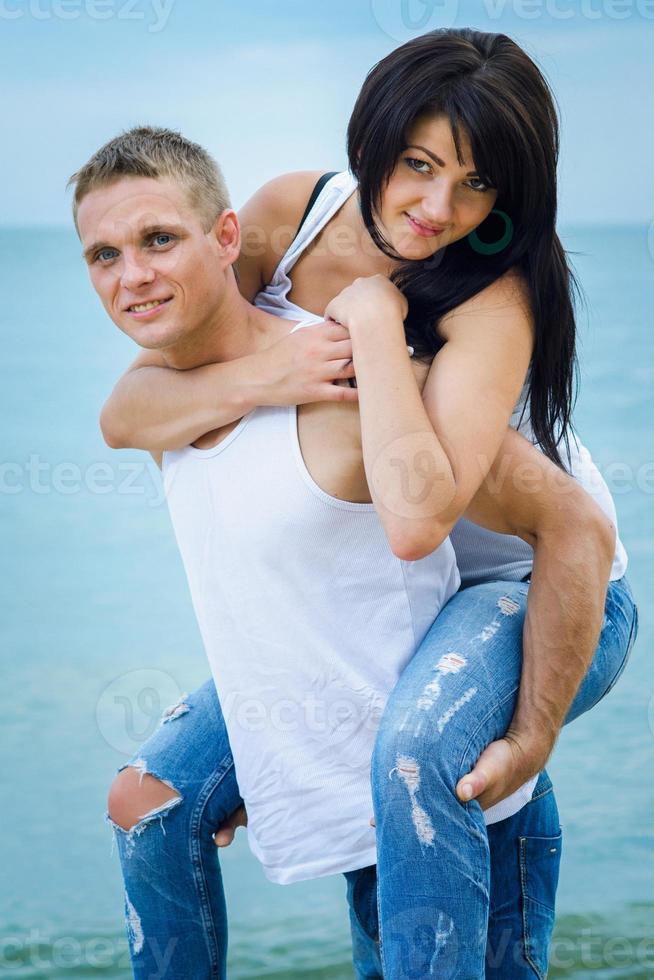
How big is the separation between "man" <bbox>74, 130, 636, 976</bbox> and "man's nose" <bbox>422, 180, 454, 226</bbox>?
177 millimetres

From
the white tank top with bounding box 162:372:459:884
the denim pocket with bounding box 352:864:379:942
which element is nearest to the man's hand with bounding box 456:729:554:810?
the white tank top with bounding box 162:372:459:884

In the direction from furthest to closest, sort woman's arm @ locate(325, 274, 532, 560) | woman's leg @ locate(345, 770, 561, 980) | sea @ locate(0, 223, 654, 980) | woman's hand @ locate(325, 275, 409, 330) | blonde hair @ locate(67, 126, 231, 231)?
1. sea @ locate(0, 223, 654, 980)
2. woman's leg @ locate(345, 770, 561, 980)
3. blonde hair @ locate(67, 126, 231, 231)
4. woman's hand @ locate(325, 275, 409, 330)
5. woman's arm @ locate(325, 274, 532, 560)

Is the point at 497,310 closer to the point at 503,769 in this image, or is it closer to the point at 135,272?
the point at 135,272

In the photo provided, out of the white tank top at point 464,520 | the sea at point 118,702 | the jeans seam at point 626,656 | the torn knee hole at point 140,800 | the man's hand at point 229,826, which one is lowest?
the sea at point 118,702

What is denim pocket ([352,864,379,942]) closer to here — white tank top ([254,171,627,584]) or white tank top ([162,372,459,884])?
white tank top ([162,372,459,884])

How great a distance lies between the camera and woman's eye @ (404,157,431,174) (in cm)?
159

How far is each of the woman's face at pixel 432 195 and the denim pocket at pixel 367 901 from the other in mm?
804

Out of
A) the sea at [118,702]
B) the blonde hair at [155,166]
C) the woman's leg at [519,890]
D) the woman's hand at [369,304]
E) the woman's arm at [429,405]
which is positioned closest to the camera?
the woman's arm at [429,405]

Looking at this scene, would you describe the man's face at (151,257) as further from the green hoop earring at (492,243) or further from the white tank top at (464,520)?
the green hoop earring at (492,243)

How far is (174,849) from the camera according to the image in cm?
177

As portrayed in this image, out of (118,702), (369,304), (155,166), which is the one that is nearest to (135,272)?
(155,166)

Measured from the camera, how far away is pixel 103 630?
4691mm

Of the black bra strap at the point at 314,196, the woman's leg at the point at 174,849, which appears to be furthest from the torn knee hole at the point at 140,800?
the black bra strap at the point at 314,196

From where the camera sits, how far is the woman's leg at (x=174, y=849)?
1773 mm
